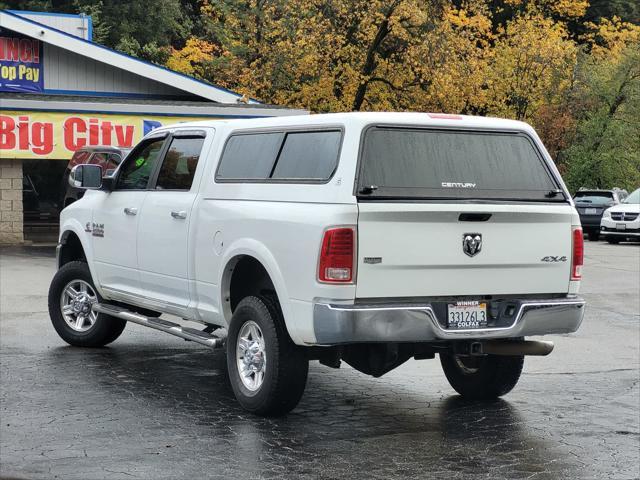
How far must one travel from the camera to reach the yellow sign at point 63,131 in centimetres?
2531

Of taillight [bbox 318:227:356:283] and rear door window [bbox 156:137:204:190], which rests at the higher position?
rear door window [bbox 156:137:204:190]

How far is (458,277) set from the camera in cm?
740

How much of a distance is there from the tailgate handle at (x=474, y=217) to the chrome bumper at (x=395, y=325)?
0.61m

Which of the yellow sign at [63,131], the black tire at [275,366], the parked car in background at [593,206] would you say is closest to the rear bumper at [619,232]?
the parked car in background at [593,206]

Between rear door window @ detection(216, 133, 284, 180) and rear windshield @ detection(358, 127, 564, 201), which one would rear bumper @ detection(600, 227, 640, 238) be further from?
rear door window @ detection(216, 133, 284, 180)

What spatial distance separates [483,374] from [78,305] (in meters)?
4.10

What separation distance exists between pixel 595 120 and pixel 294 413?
38.6m

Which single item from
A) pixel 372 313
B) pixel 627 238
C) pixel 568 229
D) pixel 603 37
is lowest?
pixel 627 238

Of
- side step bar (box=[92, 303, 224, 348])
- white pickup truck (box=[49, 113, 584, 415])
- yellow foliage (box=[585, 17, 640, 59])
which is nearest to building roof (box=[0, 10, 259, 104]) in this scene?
side step bar (box=[92, 303, 224, 348])

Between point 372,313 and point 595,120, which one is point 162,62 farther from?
point 372,313

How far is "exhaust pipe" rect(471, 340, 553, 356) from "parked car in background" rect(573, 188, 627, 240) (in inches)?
1042

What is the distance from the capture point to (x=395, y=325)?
7.13 m

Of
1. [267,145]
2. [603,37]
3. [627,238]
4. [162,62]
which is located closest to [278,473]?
[267,145]

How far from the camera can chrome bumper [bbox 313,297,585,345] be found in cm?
704
